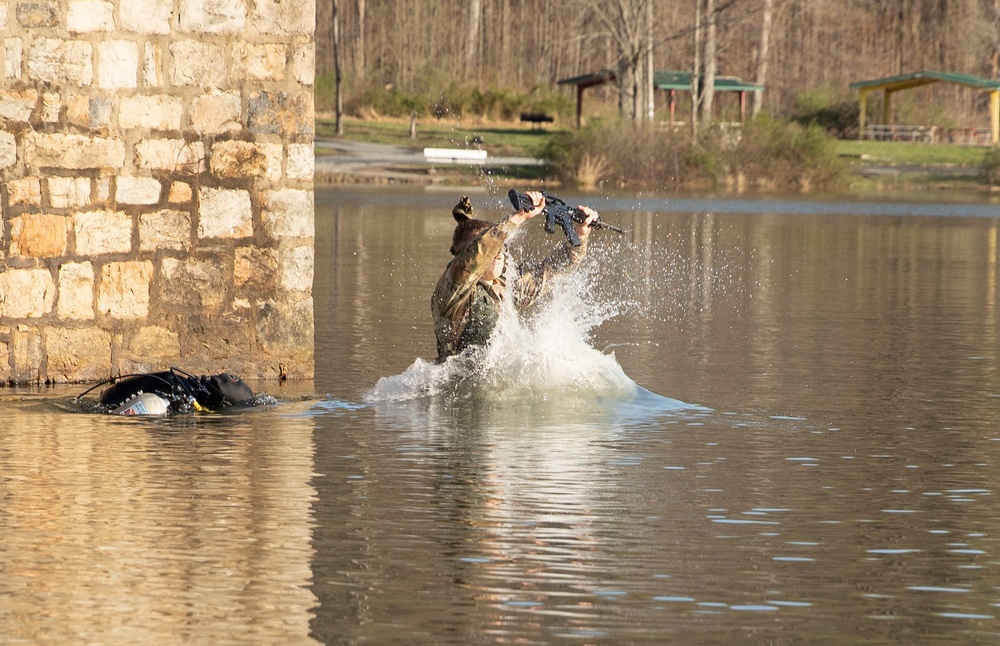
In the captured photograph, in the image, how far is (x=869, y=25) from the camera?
90.4 meters

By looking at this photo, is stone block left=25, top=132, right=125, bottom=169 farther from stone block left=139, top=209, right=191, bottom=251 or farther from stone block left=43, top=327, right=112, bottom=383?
stone block left=43, top=327, right=112, bottom=383

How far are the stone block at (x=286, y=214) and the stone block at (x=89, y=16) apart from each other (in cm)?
136

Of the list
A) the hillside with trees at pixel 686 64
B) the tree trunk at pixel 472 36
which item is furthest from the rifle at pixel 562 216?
the tree trunk at pixel 472 36

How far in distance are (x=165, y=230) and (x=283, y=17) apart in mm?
1430

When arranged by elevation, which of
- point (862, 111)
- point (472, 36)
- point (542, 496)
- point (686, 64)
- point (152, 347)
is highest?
point (472, 36)

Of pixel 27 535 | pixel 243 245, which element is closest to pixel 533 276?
pixel 243 245

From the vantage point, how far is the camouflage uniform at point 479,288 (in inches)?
393

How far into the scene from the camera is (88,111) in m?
10.4

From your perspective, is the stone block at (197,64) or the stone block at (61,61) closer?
the stone block at (61,61)

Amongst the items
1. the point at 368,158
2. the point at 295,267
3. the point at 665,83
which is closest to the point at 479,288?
the point at 295,267

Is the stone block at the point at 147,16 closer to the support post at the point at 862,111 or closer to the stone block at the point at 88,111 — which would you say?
the stone block at the point at 88,111

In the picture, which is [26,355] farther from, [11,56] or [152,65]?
[152,65]

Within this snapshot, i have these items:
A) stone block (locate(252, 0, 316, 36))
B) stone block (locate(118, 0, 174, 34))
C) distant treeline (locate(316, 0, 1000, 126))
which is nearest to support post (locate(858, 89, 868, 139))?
distant treeline (locate(316, 0, 1000, 126))

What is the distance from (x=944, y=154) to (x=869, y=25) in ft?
105
